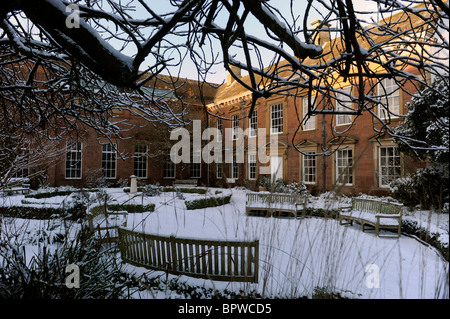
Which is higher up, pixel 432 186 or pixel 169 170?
pixel 169 170

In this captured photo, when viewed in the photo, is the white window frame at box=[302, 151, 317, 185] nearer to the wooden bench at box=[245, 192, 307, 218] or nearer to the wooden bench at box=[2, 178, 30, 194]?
the wooden bench at box=[245, 192, 307, 218]

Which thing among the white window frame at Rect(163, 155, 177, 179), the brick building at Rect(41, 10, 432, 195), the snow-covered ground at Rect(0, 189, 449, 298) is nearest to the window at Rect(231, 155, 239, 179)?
the brick building at Rect(41, 10, 432, 195)

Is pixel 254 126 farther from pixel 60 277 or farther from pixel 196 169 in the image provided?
pixel 60 277

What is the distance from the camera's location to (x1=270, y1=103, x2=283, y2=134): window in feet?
46.2

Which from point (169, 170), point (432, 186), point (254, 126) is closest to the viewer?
point (432, 186)

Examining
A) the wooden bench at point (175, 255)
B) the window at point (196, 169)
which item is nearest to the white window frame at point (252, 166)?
the window at point (196, 169)

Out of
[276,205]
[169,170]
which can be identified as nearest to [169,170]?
[169,170]

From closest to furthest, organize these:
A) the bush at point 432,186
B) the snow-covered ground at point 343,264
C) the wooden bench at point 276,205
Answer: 1. the bush at point 432,186
2. the snow-covered ground at point 343,264
3. the wooden bench at point 276,205

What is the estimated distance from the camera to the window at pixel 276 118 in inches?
554

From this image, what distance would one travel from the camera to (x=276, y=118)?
14352 millimetres

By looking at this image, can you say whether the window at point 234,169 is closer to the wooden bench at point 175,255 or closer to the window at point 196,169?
the window at point 196,169

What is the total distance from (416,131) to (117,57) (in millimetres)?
6894
